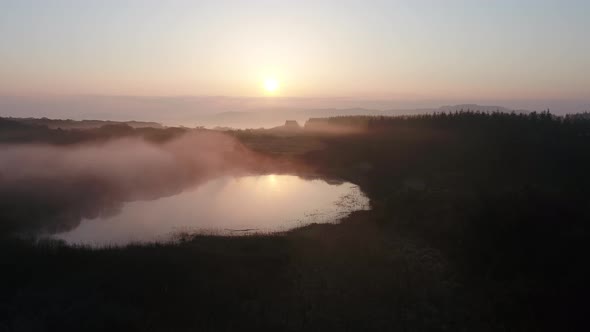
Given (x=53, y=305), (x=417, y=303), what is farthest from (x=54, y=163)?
(x=417, y=303)

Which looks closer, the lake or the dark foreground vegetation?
the dark foreground vegetation

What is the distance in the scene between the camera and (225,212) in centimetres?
3200

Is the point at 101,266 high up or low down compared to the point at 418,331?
up

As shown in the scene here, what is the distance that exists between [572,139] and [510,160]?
1639cm

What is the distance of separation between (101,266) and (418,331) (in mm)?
11212

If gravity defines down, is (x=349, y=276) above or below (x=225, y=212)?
above

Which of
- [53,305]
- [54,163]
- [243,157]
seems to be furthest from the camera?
[243,157]

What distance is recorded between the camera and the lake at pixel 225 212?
2450cm

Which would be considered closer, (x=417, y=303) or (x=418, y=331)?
(x=418, y=331)

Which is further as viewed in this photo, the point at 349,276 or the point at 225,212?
the point at 225,212

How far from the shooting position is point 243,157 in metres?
70.9

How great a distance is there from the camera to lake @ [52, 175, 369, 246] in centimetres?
2450

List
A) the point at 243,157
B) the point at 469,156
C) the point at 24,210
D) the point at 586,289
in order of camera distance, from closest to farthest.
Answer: the point at 586,289 < the point at 24,210 < the point at 469,156 < the point at 243,157

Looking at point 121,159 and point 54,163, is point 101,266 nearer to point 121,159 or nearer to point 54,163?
point 54,163
